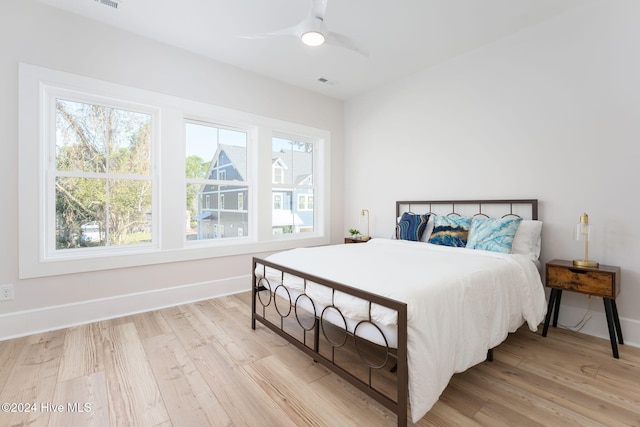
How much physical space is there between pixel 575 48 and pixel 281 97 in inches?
126

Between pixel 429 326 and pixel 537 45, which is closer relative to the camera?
pixel 429 326

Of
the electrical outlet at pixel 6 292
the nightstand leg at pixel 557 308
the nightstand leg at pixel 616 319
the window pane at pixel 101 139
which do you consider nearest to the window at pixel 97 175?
the window pane at pixel 101 139

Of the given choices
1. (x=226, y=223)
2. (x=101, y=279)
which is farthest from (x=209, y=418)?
(x=226, y=223)

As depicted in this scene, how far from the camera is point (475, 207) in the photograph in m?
3.29

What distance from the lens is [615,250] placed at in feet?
8.07

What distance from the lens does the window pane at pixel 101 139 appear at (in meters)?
2.77

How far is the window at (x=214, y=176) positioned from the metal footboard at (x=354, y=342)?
1.34 metres

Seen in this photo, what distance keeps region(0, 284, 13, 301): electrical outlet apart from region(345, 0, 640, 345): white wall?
416 centimetres

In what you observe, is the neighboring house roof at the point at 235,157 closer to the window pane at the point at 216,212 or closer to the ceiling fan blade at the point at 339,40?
the window pane at the point at 216,212

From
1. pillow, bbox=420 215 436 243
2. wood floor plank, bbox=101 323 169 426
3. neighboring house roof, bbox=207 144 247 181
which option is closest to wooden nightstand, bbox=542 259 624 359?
pillow, bbox=420 215 436 243

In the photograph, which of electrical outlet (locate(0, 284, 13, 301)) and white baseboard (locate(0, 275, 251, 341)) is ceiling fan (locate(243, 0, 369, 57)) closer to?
white baseboard (locate(0, 275, 251, 341))

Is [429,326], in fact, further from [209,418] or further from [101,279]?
[101,279]

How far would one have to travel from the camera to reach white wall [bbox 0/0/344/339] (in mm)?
2434

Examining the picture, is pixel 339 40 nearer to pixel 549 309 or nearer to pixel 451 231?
pixel 451 231
